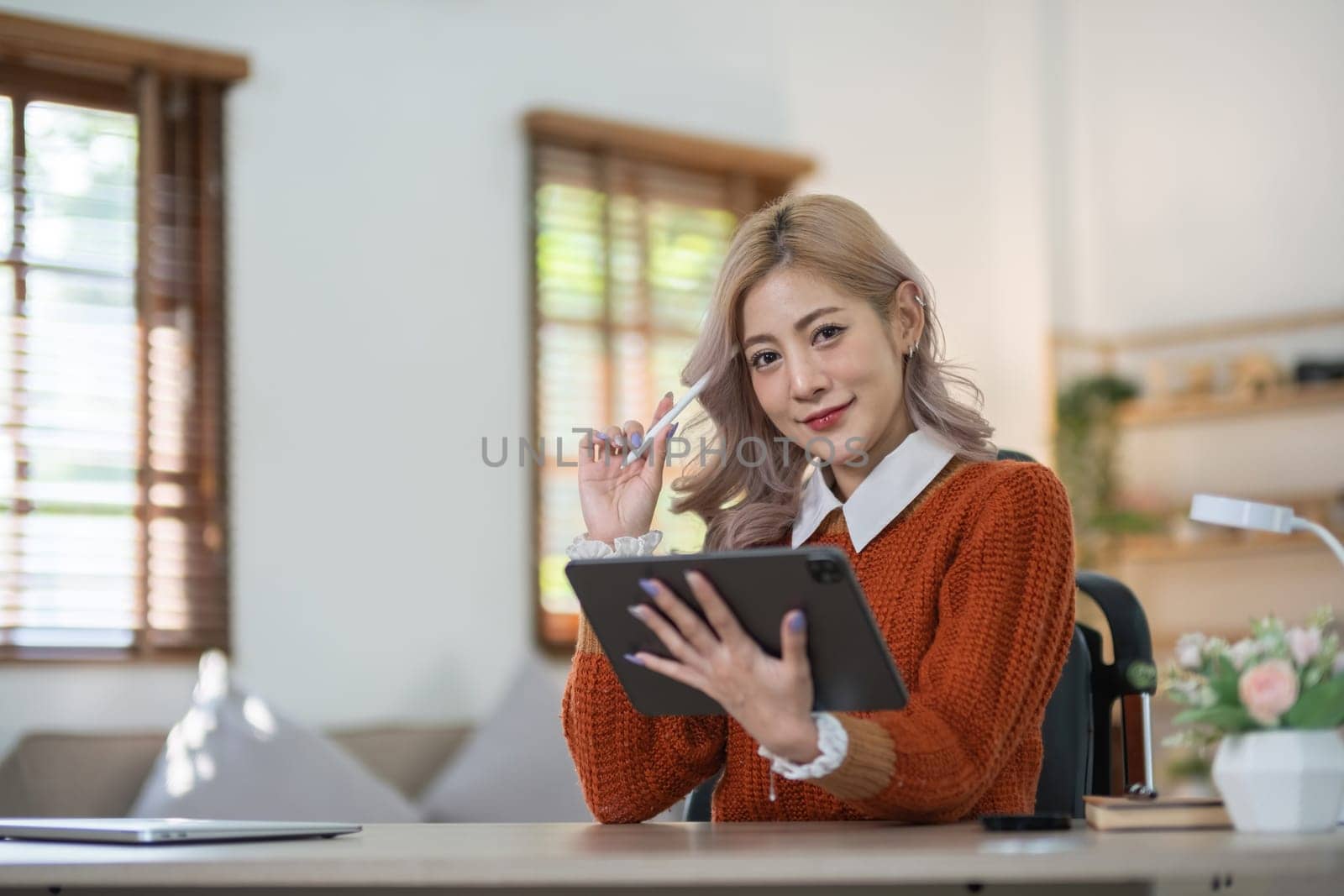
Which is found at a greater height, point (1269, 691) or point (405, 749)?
point (1269, 691)

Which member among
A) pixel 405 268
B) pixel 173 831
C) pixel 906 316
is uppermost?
pixel 405 268

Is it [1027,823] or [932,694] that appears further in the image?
[932,694]

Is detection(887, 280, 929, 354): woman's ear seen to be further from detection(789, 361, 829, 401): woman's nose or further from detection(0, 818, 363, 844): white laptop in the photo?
detection(0, 818, 363, 844): white laptop

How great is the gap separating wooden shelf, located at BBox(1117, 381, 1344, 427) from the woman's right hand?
3.77m

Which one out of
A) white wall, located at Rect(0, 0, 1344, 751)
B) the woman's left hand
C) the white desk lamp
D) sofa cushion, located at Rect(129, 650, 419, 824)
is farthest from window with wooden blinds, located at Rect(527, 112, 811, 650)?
the woman's left hand

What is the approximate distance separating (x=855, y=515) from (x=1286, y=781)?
700 mm

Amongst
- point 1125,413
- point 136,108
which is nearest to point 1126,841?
→ point 136,108

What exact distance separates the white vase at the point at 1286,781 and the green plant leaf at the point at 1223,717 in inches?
0.8

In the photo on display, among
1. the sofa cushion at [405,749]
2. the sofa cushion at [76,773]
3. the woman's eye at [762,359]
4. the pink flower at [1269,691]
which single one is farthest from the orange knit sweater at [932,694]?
the sofa cushion at [405,749]

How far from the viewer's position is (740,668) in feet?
4.54

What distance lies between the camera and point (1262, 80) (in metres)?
5.41

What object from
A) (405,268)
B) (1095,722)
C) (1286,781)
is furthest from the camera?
(405,268)

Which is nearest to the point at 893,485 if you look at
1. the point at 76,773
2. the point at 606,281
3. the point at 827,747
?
the point at 827,747

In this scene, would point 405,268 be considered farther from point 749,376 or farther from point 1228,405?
point 1228,405
